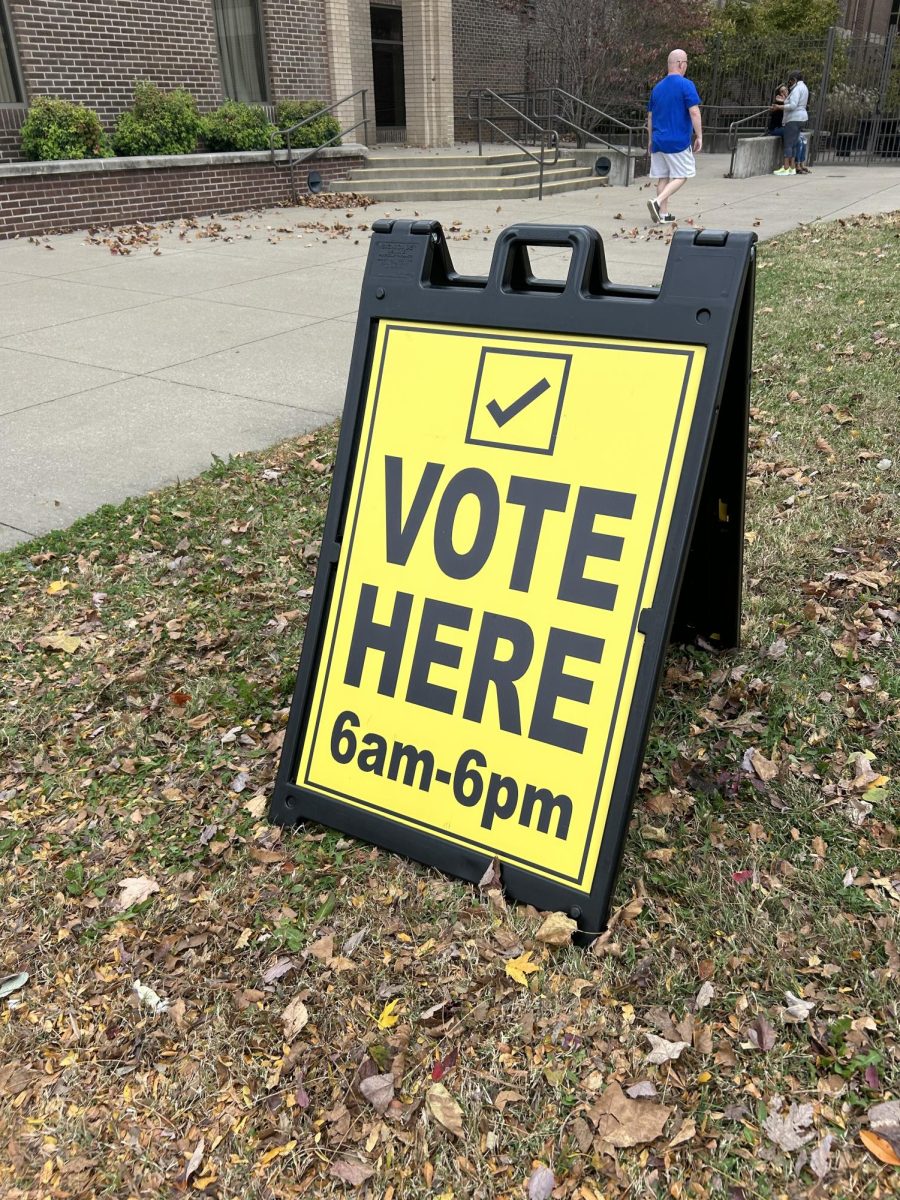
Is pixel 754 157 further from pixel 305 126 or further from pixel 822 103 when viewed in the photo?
pixel 305 126

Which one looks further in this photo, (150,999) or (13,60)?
(13,60)

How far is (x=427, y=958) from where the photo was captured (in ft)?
7.82

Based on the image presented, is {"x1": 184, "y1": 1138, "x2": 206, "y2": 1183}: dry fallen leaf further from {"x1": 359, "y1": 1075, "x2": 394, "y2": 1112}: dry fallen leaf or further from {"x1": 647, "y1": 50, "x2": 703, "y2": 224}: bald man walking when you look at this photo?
{"x1": 647, "y1": 50, "x2": 703, "y2": 224}: bald man walking

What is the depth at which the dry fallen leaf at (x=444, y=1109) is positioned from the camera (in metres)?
2.01

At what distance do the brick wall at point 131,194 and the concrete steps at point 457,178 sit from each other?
3.82ft

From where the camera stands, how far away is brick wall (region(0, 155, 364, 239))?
40.8 ft

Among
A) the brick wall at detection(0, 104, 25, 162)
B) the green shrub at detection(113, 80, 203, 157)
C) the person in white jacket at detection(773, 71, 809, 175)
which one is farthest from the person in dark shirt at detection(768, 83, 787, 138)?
the brick wall at detection(0, 104, 25, 162)

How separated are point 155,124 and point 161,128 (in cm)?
10

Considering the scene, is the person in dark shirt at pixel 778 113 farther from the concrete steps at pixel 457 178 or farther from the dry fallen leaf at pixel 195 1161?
the dry fallen leaf at pixel 195 1161

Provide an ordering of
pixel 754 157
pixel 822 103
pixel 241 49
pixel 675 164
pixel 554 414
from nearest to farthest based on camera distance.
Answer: pixel 554 414
pixel 675 164
pixel 241 49
pixel 754 157
pixel 822 103

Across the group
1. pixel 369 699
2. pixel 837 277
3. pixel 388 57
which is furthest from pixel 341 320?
pixel 388 57

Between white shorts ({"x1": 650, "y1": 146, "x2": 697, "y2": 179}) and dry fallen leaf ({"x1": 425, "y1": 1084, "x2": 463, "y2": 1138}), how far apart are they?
12032mm

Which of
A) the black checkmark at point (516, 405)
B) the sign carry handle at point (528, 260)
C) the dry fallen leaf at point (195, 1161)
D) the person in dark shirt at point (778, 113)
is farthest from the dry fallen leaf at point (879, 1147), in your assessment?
the person in dark shirt at point (778, 113)

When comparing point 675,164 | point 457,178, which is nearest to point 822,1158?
point 675,164
